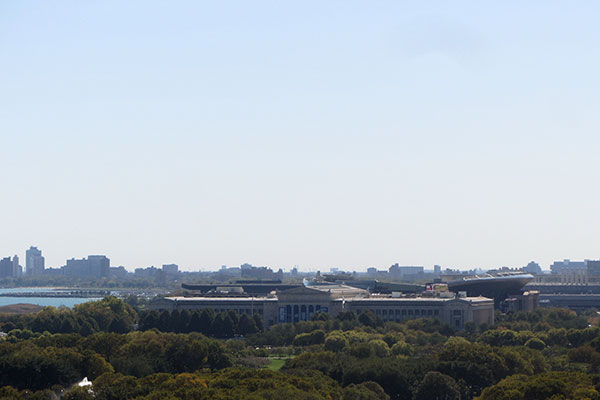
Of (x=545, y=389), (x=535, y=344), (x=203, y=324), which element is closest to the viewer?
(x=545, y=389)

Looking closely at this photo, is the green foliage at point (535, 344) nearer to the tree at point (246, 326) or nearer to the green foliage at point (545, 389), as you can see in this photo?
the tree at point (246, 326)

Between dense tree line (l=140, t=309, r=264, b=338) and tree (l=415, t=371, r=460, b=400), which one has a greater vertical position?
dense tree line (l=140, t=309, r=264, b=338)

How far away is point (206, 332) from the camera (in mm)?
148000

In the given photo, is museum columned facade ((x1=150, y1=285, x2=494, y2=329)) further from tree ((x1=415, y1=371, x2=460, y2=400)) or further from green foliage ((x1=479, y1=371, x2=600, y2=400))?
green foliage ((x1=479, y1=371, x2=600, y2=400))

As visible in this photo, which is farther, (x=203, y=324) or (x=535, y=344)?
(x=203, y=324)

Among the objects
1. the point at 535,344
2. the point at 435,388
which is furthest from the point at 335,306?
the point at 435,388

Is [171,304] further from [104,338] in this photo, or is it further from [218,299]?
[104,338]

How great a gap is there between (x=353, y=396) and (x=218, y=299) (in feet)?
341

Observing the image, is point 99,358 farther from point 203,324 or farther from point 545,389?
point 203,324

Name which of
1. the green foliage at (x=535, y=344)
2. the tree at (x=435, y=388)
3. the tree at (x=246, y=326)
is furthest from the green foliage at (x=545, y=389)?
the tree at (x=246, y=326)

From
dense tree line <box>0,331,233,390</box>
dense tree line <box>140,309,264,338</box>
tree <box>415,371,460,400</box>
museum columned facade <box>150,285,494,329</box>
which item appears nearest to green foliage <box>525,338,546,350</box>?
dense tree line <box>0,331,233,390</box>

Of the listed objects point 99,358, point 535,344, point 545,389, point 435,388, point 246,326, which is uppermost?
point 246,326

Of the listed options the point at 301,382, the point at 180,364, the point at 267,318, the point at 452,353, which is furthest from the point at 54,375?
the point at 267,318

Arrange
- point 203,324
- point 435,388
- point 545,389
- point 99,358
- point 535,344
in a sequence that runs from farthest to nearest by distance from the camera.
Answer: point 203,324 < point 535,344 < point 99,358 < point 435,388 < point 545,389
